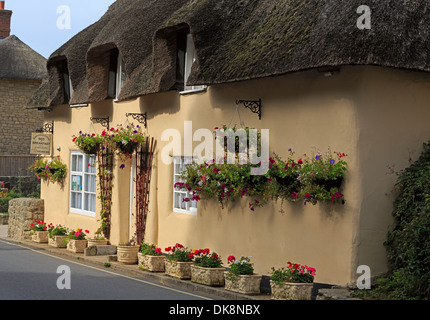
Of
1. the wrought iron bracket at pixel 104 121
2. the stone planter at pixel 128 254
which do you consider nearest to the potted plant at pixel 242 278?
the stone planter at pixel 128 254

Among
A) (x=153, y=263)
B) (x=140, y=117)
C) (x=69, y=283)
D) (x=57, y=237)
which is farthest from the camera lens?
(x=57, y=237)

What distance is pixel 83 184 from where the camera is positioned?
1861cm

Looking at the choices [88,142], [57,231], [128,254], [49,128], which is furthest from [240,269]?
[49,128]

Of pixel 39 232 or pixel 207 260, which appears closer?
pixel 207 260

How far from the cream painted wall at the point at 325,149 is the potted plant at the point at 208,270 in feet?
1.78

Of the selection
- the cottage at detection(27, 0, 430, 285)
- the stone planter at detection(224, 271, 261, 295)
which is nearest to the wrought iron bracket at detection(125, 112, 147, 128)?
the cottage at detection(27, 0, 430, 285)

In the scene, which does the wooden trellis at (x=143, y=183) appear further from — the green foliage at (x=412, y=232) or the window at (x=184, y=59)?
the green foliage at (x=412, y=232)

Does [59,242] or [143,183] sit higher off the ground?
[143,183]

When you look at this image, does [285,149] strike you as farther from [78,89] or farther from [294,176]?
[78,89]

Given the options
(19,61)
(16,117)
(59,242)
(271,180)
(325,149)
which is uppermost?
(19,61)

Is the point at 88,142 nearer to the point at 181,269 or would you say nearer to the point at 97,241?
the point at 97,241

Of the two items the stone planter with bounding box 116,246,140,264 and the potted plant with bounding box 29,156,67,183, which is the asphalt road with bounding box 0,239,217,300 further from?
the potted plant with bounding box 29,156,67,183

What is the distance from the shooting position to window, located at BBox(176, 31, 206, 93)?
14.4 m

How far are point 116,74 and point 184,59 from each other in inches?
130
